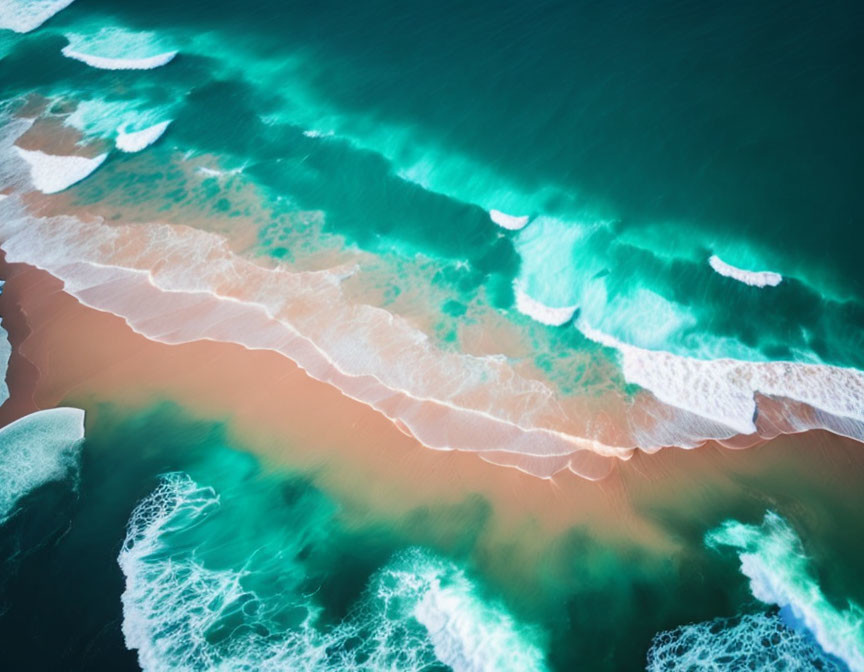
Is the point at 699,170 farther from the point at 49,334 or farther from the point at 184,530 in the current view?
the point at 49,334

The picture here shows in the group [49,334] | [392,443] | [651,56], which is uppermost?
[651,56]

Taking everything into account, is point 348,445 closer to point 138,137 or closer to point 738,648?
point 738,648

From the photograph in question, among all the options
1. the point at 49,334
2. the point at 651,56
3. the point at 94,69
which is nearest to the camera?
the point at 49,334

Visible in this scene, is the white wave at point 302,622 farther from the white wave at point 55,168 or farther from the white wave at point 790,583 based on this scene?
the white wave at point 55,168

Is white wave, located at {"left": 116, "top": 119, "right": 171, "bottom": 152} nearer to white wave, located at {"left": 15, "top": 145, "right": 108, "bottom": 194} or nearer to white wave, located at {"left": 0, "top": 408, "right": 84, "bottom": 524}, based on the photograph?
white wave, located at {"left": 15, "top": 145, "right": 108, "bottom": 194}

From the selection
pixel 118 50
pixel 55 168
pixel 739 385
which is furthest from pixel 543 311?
pixel 118 50

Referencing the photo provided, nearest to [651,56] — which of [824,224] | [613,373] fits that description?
[824,224]

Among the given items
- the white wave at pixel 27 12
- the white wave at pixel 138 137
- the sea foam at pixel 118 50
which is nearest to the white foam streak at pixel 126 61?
the sea foam at pixel 118 50

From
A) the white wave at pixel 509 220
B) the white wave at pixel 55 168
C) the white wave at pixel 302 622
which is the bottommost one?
the white wave at pixel 302 622
